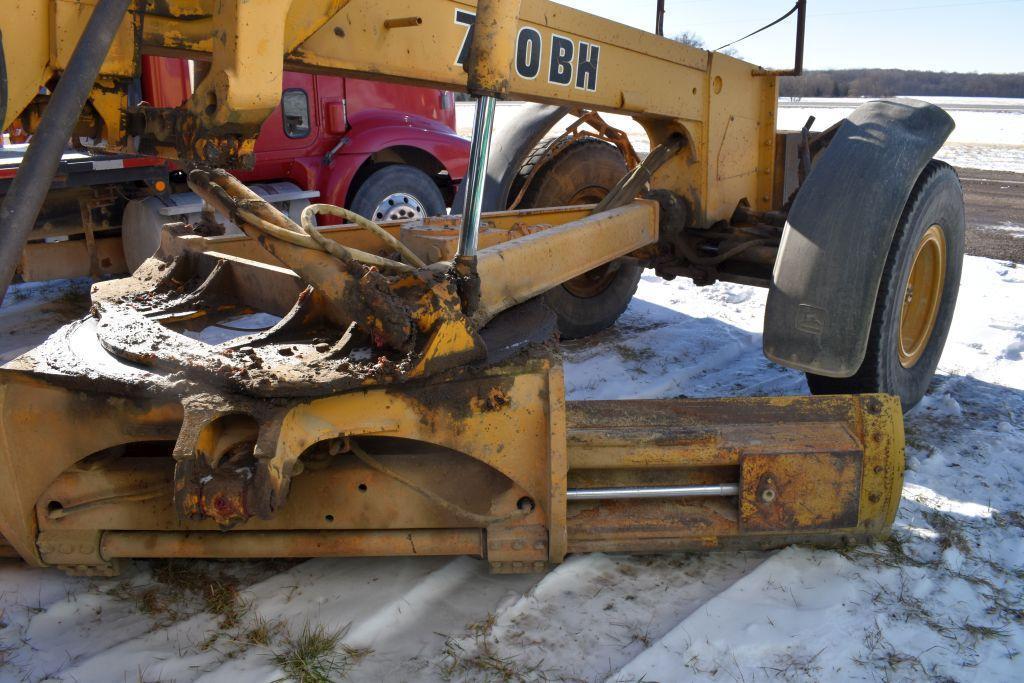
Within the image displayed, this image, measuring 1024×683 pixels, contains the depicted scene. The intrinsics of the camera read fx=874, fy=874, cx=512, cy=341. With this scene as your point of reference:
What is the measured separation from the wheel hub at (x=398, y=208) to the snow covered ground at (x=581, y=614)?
14.7 feet

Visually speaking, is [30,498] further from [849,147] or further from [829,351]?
[849,147]

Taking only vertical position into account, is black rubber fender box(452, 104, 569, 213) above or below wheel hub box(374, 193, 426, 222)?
above

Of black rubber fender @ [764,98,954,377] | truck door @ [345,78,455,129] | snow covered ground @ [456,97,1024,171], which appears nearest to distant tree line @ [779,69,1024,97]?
snow covered ground @ [456,97,1024,171]

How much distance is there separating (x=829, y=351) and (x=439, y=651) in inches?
73.4

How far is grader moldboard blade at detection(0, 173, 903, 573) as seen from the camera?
7.58ft

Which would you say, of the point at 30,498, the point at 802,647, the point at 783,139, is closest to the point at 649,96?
the point at 783,139

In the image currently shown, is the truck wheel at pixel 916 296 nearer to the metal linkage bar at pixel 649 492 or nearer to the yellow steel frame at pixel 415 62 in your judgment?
the yellow steel frame at pixel 415 62

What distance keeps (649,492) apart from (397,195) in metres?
4.79

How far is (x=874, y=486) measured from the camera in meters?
2.76

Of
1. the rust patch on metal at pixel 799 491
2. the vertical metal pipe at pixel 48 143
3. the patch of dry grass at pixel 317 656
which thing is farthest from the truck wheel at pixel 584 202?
the vertical metal pipe at pixel 48 143

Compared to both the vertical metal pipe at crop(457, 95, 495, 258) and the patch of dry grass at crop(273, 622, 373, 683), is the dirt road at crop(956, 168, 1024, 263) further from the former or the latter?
the patch of dry grass at crop(273, 622, 373, 683)

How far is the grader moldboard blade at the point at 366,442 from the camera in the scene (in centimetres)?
231

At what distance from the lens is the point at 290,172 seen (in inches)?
263

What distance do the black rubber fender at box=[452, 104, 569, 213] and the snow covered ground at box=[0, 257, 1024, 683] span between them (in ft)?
9.15
